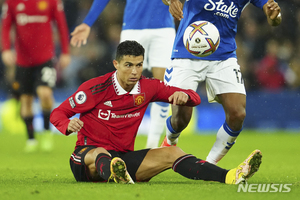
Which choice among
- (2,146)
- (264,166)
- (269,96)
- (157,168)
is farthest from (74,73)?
(157,168)

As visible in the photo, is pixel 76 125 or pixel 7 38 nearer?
pixel 76 125

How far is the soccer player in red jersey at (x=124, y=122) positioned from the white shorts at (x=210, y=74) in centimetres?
→ 76

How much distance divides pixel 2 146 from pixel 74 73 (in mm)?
3767

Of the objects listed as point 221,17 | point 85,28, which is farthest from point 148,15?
point 221,17

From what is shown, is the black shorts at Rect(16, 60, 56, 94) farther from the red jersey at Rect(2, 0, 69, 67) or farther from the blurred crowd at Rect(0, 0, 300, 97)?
the blurred crowd at Rect(0, 0, 300, 97)

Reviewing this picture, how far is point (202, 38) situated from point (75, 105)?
4.78 feet

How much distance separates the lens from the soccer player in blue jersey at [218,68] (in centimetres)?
454

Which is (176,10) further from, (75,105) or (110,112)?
(75,105)

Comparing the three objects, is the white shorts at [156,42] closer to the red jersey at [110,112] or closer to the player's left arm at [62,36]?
the player's left arm at [62,36]

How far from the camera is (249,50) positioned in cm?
1177

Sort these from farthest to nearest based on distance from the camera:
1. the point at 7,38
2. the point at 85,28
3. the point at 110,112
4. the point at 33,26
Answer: the point at 33,26 → the point at 7,38 → the point at 85,28 → the point at 110,112

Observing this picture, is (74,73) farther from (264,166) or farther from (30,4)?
(264,166)

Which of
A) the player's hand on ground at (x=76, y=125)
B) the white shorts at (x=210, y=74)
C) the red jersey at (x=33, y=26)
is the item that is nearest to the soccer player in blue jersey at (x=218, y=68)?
the white shorts at (x=210, y=74)

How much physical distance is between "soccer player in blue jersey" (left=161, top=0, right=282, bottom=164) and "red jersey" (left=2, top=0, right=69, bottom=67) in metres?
3.07
